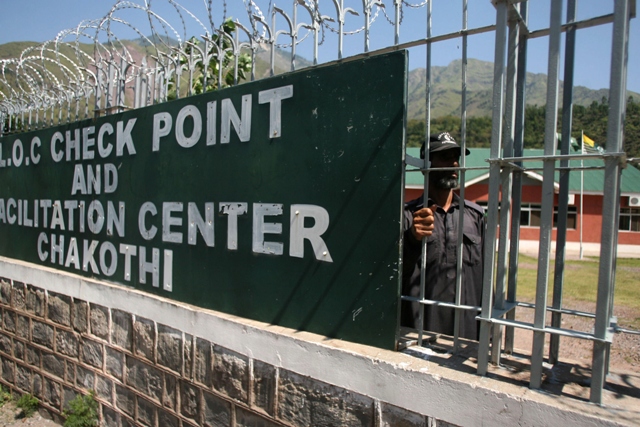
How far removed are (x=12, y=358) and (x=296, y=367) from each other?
3815 millimetres

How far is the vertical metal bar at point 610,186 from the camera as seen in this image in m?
1.60

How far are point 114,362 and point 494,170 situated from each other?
3073 mm

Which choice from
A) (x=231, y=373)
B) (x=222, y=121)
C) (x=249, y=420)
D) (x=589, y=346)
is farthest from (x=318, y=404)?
(x=589, y=346)

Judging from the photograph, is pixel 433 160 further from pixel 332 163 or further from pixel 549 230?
pixel 549 230

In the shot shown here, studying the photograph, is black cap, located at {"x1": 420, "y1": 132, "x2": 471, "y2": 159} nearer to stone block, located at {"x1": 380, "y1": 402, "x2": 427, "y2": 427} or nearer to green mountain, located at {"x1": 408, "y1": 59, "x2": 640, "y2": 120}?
green mountain, located at {"x1": 408, "y1": 59, "x2": 640, "y2": 120}

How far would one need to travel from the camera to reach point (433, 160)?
283cm

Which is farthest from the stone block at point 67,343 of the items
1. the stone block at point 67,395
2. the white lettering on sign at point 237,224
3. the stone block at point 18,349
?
the white lettering on sign at point 237,224

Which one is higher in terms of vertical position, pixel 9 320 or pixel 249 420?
pixel 249 420

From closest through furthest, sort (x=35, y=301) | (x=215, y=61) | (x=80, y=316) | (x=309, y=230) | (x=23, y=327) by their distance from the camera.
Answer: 1. (x=309, y=230)
2. (x=80, y=316)
3. (x=35, y=301)
4. (x=23, y=327)
5. (x=215, y=61)

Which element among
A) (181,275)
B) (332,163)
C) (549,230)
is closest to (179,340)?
(181,275)

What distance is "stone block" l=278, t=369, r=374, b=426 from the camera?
82.2 inches

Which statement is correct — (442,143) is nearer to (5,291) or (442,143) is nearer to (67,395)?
(67,395)

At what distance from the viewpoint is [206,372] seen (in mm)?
2822

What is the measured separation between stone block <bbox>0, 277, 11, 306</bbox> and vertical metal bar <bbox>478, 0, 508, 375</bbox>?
4.71m
